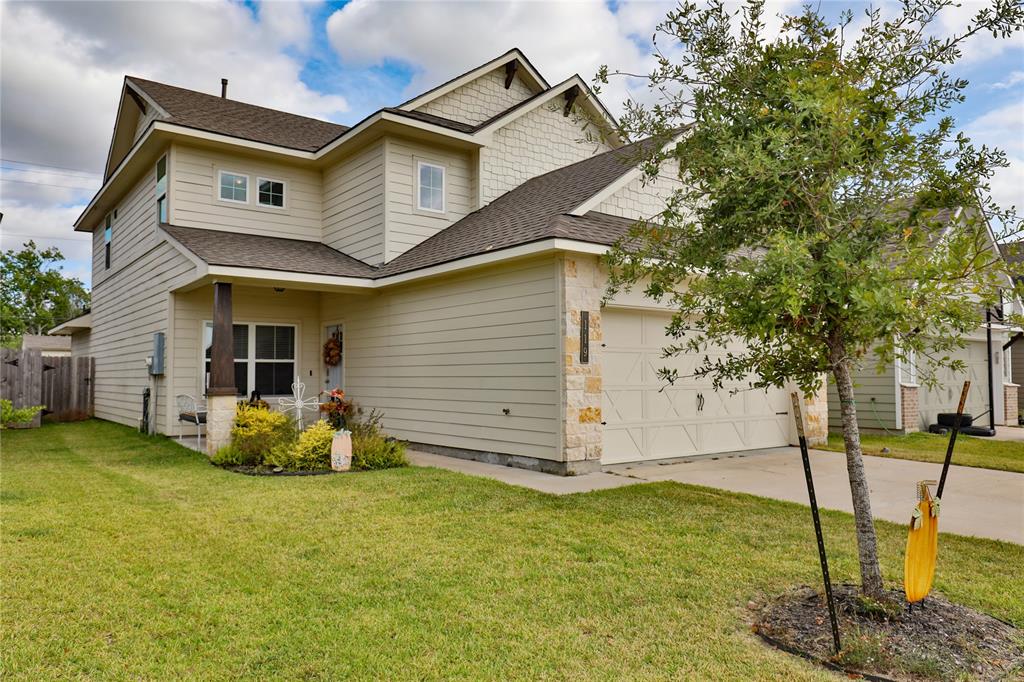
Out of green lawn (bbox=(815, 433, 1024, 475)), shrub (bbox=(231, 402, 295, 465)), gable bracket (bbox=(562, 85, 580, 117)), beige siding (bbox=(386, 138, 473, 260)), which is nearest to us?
shrub (bbox=(231, 402, 295, 465))

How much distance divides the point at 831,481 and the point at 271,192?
1149cm

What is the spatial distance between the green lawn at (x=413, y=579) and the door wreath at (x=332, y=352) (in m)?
5.93

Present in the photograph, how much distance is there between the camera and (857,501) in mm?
3725

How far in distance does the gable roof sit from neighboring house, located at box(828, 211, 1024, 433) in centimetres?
1214

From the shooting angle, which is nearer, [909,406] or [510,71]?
[909,406]

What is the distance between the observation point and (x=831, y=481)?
26.3 ft

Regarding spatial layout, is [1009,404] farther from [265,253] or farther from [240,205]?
[240,205]

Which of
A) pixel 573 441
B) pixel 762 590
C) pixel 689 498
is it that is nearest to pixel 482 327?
pixel 573 441

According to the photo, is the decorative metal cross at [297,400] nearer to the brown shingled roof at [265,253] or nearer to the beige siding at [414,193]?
the brown shingled roof at [265,253]

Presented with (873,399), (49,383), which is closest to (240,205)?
(49,383)

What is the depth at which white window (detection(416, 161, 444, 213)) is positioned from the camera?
12.4 m

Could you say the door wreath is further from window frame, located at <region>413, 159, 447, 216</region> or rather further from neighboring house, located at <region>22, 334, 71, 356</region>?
neighboring house, located at <region>22, 334, 71, 356</region>

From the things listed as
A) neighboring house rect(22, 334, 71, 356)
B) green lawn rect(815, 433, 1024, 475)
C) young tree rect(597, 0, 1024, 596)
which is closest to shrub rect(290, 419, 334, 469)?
young tree rect(597, 0, 1024, 596)

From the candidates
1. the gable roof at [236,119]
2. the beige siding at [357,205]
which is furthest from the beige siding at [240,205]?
the gable roof at [236,119]
